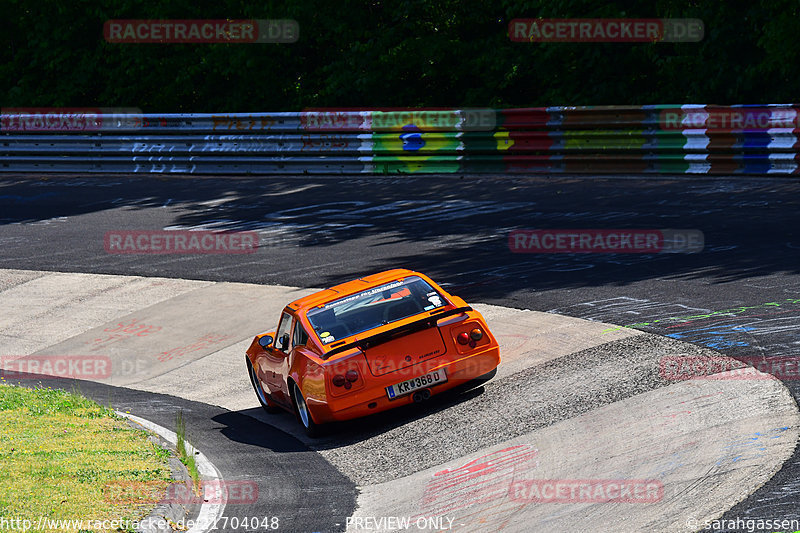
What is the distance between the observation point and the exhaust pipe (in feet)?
32.7

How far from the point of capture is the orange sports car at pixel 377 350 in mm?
9836

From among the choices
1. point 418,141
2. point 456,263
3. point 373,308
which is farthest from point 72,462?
point 418,141

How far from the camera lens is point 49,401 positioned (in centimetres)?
1173

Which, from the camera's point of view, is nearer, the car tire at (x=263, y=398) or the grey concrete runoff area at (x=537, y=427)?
the grey concrete runoff area at (x=537, y=427)

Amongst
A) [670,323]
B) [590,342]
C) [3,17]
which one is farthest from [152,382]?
[3,17]

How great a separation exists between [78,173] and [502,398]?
1908 cm
